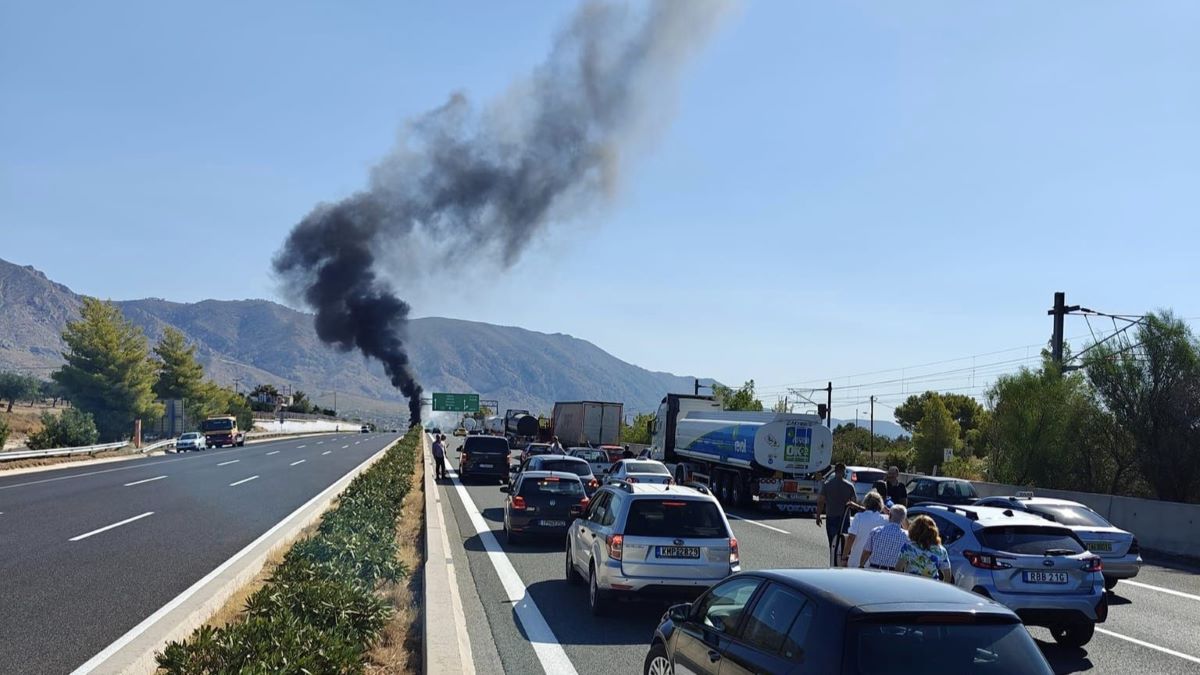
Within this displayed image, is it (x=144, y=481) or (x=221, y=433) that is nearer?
(x=144, y=481)

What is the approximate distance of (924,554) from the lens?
921cm

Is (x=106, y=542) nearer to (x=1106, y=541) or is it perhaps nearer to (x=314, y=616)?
(x=314, y=616)

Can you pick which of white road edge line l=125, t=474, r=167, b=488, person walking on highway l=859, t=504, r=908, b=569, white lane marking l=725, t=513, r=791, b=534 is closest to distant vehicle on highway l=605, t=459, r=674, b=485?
white lane marking l=725, t=513, r=791, b=534

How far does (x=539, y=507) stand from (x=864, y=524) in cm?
829

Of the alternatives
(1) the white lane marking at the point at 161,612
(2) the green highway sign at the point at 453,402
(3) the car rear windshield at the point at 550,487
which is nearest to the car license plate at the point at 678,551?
(1) the white lane marking at the point at 161,612

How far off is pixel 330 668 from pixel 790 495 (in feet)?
77.6

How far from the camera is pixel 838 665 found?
15.8 ft

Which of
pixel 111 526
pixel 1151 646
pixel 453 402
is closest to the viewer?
pixel 1151 646

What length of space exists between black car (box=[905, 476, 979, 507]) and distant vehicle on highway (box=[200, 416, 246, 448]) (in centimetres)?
5348

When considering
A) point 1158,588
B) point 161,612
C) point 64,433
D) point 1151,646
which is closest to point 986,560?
point 1151,646

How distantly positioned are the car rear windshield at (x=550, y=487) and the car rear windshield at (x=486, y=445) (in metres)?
17.4

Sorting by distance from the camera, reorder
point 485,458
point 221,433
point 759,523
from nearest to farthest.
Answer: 1. point 759,523
2. point 485,458
3. point 221,433

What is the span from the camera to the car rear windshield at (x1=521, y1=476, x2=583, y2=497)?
1820 cm

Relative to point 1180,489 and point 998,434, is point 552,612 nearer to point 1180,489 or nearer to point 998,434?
point 1180,489
